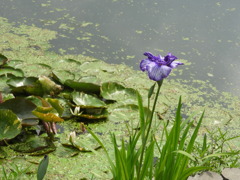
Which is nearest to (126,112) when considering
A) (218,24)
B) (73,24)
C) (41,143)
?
(41,143)

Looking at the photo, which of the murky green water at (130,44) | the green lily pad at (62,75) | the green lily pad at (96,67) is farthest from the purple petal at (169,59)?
the green lily pad at (96,67)

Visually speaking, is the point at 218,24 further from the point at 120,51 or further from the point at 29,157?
the point at 29,157

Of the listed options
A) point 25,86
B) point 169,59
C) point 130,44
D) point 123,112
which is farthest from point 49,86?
point 169,59

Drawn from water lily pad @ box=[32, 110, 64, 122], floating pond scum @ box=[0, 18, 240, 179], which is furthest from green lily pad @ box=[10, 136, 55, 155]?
water lily pad @ box=[32, 110, 64, 122]

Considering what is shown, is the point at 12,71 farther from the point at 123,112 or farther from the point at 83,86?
the point at 123,112

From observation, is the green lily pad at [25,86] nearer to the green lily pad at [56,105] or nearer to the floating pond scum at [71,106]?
the floating pond scum at [71,106]
